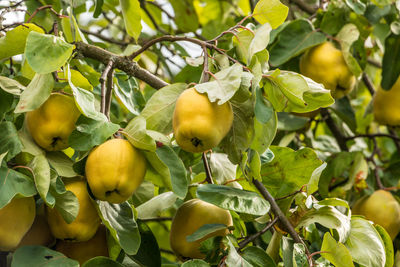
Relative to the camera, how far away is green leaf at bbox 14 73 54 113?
1074 mm

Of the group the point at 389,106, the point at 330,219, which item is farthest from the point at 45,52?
the point at 389,106

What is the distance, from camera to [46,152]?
118 cm

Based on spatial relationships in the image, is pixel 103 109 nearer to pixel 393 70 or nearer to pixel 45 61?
pixel 45 61

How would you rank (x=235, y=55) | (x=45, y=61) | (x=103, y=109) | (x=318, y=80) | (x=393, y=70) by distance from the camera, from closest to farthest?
(x=45, y=61) < (x=103, y=109) < (x=235, y=55) < (x=318, y=80) < (x=393, y=70)

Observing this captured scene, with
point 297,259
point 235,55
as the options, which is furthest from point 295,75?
point 297,259

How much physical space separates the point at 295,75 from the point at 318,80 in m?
0.75

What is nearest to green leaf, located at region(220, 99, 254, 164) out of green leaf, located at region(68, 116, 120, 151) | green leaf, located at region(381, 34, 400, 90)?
green leaf, located at region(68, 116, 120, 151)

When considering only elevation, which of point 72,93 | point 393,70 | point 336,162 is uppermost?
point 72,93

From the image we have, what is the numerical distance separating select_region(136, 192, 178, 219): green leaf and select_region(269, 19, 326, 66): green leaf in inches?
25.4

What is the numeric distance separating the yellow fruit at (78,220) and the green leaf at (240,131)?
12.0 inches

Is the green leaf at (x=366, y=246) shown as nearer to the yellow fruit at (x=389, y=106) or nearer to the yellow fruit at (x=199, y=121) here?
the yellow fruit at (x=199, y=121)

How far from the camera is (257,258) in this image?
1215mm

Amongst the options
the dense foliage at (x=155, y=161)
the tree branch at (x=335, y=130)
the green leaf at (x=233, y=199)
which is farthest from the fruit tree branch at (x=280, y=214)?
the tree branch at (x=335, y=130)

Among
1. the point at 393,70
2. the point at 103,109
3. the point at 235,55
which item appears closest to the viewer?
the point at 103,109
